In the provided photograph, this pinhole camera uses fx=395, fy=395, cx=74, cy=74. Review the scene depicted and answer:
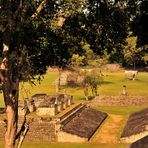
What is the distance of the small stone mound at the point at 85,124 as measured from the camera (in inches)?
1358

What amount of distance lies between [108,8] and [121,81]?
6307 cm

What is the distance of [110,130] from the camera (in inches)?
1535

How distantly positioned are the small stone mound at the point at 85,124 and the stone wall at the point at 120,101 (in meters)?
10.6

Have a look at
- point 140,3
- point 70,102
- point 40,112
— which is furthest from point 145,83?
point 140,3

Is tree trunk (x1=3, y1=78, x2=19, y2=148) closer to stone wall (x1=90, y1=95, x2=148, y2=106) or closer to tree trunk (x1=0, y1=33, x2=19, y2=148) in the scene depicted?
tree trunk (x1=0, y1=33, x2=19, y2=148)

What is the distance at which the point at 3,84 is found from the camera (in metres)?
16.7

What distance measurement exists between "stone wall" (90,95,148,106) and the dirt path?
8.58 meters

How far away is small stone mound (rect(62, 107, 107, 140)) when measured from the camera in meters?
34.5

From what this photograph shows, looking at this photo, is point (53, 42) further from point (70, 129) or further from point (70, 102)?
point (70, 102)

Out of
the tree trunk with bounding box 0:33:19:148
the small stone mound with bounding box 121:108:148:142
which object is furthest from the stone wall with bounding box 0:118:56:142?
the tree trunk with bounding box 0:33:19:148

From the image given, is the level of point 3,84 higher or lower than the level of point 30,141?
higher

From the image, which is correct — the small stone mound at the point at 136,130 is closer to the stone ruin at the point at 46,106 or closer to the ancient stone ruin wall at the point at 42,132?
the ancient stone ruin wall at the point at 42,132

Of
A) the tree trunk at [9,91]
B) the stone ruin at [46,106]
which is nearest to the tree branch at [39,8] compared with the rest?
the tree trunk at [9,91]

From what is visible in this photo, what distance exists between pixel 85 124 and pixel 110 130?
9.41 ft
